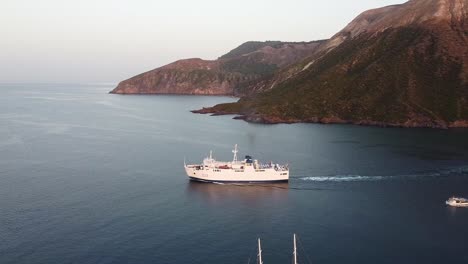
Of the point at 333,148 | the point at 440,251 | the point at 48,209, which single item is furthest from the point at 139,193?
the point at 333,148

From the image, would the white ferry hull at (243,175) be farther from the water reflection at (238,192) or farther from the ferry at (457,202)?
the ferry at (457,202)

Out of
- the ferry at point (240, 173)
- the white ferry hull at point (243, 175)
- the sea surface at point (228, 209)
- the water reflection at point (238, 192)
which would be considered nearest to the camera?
the sea surface at point (228, 209)

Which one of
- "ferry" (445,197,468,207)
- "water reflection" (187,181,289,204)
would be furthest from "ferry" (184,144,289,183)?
"ferry" (445,197,468,207)

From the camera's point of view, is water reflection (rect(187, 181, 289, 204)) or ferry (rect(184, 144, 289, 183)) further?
ferry (rect(184, 144, 289, 183))

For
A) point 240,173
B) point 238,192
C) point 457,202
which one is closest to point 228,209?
point 238,192

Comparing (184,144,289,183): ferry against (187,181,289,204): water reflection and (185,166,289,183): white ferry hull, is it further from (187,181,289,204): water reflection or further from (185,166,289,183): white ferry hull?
(187,181,289,204): water reflection

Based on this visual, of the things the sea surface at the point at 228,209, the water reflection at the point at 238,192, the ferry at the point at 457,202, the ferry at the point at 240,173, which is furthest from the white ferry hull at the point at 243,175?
the ferry at the point at 457,202
